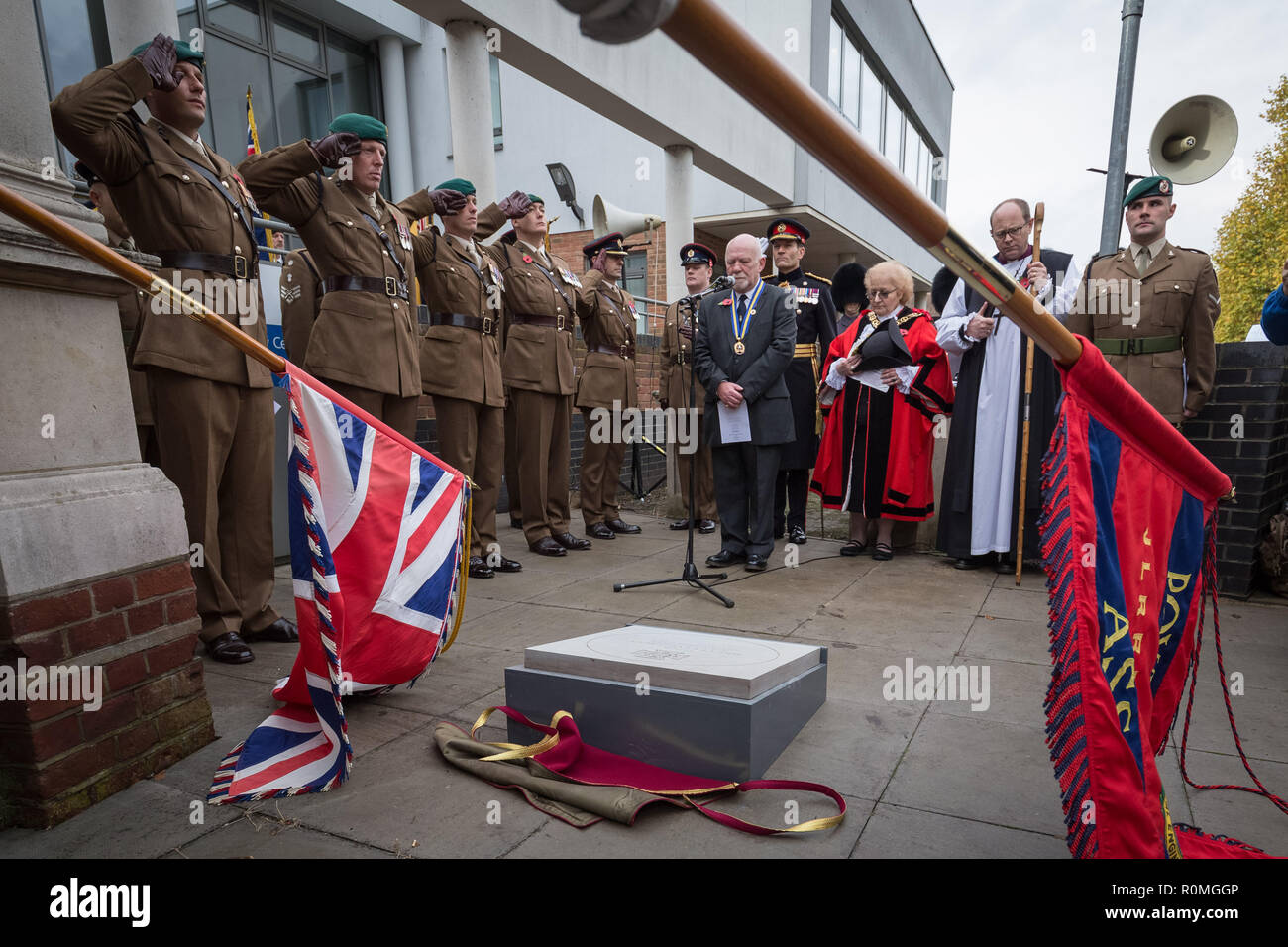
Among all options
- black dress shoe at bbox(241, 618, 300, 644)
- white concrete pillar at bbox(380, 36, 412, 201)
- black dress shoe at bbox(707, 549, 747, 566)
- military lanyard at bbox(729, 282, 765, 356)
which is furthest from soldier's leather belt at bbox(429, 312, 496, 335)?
white concrete pillar at bbox(380, 36, 412, 201)

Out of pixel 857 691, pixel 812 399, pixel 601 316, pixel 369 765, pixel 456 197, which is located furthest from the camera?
pixel 601 316

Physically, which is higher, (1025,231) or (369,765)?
(1025,231)

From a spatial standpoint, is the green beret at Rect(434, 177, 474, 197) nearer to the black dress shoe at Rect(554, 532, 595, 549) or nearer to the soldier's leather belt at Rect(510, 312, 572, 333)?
the soldier's leather belt at Rect(510, 312, 572, 333)

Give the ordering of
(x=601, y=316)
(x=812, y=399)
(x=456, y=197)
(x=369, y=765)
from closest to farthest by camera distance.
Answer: (x=369, y=765) < (x=456, y=197) < (x=812, y=399) < (x=601, y=316)

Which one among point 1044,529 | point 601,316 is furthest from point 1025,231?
point 1044,529

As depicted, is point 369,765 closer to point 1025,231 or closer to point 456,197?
point 456,197

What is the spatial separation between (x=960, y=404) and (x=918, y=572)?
1.12 m

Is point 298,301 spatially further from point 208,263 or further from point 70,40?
point 70,40

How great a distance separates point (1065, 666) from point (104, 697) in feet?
7.69

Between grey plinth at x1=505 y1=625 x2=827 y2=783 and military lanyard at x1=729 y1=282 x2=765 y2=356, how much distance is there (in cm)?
269

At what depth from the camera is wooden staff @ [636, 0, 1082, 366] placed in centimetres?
67

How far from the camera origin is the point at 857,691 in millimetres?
2723

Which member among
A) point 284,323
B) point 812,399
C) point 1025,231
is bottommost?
point 812,399

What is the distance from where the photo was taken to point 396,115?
40.3 feet
